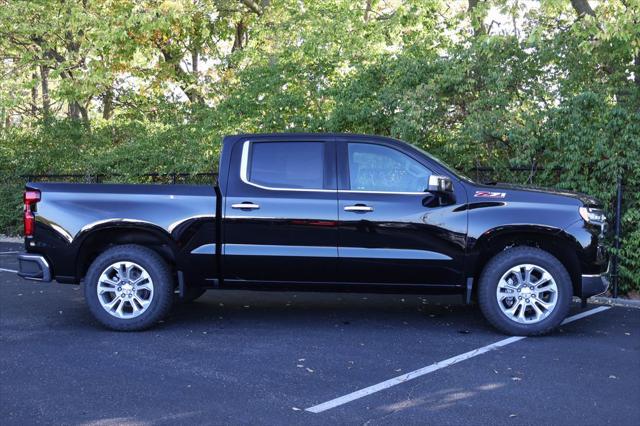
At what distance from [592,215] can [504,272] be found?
1.01 m

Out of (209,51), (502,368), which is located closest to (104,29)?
(209,51)

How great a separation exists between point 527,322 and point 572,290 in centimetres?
52

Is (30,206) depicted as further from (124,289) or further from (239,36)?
(239,36)

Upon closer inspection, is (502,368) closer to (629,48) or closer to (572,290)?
(572,290)

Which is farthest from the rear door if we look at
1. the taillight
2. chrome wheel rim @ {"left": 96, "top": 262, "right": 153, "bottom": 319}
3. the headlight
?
the headlight

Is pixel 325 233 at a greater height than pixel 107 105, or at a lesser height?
lesser

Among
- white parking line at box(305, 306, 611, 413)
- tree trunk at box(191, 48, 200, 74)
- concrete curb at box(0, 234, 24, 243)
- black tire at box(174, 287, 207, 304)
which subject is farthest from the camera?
tree trunk at box(191, 48, 200, 74)

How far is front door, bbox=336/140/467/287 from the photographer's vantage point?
6566mm

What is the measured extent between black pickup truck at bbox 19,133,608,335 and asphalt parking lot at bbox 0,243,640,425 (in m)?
0.44

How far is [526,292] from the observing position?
21.3 ft

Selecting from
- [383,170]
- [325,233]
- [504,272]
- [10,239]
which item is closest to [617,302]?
[504,272]

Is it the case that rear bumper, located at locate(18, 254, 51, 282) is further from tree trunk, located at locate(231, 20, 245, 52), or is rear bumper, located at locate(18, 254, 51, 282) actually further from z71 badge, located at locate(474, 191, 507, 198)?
tree trunk, located at locate(231, 20, 245, 52)

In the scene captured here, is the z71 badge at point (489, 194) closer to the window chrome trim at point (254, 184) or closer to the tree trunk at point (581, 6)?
the window chrome trim at point (254, 184)

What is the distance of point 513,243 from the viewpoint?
22.2ft
